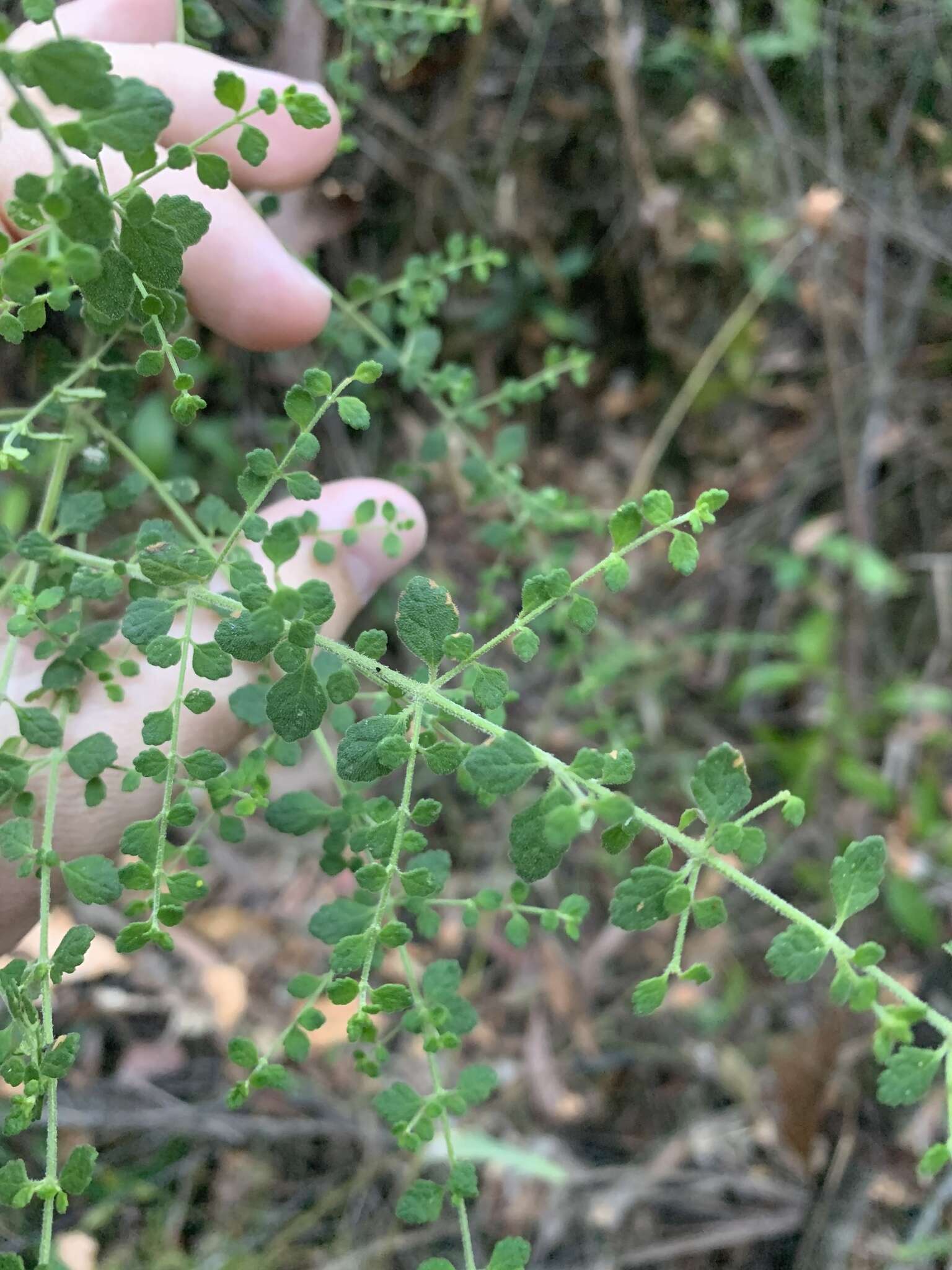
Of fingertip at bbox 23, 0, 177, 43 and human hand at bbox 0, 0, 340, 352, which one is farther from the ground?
fingertip at bbox 23, 0, 177, 43

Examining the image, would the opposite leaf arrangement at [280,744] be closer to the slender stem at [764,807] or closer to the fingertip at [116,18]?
the slender stem at [764,807]

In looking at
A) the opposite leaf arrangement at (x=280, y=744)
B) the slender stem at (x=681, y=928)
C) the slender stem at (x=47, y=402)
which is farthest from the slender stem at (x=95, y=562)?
the slender stem at (x=681, y=928)

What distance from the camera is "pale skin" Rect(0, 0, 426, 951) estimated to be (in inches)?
53.2

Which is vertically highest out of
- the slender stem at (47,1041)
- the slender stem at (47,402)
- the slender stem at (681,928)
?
the slender stem at (47,402)

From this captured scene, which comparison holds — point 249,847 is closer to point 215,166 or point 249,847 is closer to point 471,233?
point 471,233

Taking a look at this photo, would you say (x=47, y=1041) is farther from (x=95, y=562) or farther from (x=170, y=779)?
(x=95, y=562)

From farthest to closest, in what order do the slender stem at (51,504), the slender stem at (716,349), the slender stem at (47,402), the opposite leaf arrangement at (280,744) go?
the slender stem at (716,349) → the slender stem at (51,504) → the slender stem at (47,402) → the opposite leaf arrangement at (280,744)

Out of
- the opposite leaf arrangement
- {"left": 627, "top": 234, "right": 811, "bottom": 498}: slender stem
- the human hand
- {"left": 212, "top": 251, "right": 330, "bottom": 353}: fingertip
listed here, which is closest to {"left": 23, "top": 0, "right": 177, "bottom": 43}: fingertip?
the human hand

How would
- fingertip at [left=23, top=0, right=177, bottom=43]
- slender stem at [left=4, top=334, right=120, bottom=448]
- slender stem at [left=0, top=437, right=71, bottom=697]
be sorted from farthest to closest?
fingertip at [left=23, top=0, right=177, bottom=43] < slender stem at [left=0, top=437, right=71, bottom=697] < slender stem at [left=4, top=334, right=120, bottom=448]

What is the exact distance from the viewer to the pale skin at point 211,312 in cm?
135

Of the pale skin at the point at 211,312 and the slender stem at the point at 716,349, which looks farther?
the slender stem at the point at 716,349

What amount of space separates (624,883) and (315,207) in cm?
187

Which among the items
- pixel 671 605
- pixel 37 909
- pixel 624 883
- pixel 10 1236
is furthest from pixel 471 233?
pixel 10 1236

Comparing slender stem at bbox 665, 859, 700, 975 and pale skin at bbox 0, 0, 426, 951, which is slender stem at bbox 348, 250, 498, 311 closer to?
pale skin at bbox 0, 0, 426, 951
